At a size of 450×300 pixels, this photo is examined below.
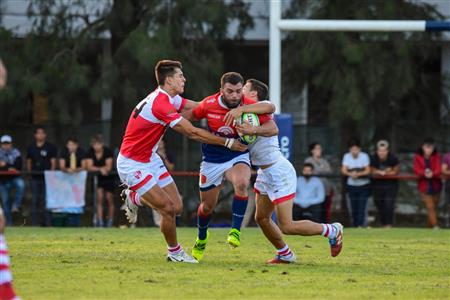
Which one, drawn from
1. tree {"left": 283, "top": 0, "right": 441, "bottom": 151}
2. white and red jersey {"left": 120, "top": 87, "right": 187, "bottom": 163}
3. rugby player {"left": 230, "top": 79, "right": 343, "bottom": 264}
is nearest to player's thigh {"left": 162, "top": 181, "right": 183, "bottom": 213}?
white and red jersey {"left": 120, "top": 87, "right": 187, "bottom": 163}

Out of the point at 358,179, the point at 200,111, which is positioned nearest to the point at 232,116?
the point at 200,111

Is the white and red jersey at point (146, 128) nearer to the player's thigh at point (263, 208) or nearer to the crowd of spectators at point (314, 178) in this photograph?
the player's thigh at point (263, 208)

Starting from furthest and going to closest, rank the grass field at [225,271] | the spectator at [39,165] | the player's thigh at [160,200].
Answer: the spectator at [39,165], the player's thigh at [160,200], the grass field at [225,271]

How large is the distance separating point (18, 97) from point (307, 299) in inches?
608

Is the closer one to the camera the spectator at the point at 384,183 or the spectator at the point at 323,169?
the spectator at the point at 323,169

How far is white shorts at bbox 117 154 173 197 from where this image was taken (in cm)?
1173

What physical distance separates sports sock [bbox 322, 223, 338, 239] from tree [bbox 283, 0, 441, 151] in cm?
1145

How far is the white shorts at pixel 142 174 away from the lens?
1173 cm

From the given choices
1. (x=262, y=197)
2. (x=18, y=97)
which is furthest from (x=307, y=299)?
(x=18, y=97)

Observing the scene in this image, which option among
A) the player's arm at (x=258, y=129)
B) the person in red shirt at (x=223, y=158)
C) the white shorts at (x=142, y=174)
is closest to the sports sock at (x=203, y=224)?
the person in red shirt at (x=223, y=158)

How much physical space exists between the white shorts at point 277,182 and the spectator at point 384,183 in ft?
33.9

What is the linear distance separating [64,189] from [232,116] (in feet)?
36.0

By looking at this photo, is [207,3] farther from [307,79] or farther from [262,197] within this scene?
[262,197]

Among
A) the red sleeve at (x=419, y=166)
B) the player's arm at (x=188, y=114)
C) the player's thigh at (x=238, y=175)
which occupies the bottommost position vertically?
the red sleeve at (x=419, y=166)
